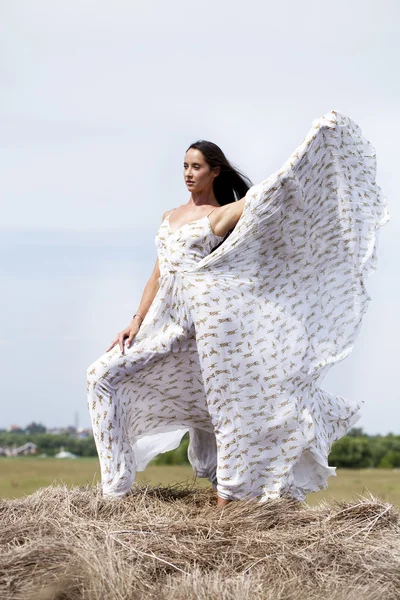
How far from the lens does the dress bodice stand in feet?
16.6

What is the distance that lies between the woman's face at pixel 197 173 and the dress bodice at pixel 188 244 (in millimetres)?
214

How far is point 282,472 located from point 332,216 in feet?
5.03

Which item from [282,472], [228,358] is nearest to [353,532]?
[282,472]

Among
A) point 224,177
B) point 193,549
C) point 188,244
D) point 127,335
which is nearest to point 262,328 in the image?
point 188,244

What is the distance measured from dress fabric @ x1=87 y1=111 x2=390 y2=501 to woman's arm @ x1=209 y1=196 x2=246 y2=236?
2.0 inches

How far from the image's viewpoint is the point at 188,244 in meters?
5.05

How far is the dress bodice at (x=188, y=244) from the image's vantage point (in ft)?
16.6

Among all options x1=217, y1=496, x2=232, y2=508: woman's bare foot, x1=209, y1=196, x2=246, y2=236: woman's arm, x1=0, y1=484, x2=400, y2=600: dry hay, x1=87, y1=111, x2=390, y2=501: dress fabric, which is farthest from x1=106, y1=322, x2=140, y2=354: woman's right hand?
x1=217, y1=496, x2=232, y2=508: woman's bare foot

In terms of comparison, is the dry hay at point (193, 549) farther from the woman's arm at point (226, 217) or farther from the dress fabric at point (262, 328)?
the woman's arm at point (226, 217)

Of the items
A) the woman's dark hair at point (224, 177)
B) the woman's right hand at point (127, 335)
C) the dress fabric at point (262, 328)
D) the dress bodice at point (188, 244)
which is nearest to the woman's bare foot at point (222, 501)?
the dress fabric at point (262, 328)

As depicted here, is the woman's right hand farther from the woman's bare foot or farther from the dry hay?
the woman's bare foot

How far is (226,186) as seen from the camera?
5371 mm

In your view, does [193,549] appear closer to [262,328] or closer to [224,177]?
[262,328]

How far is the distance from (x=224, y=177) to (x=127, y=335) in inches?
44.7
